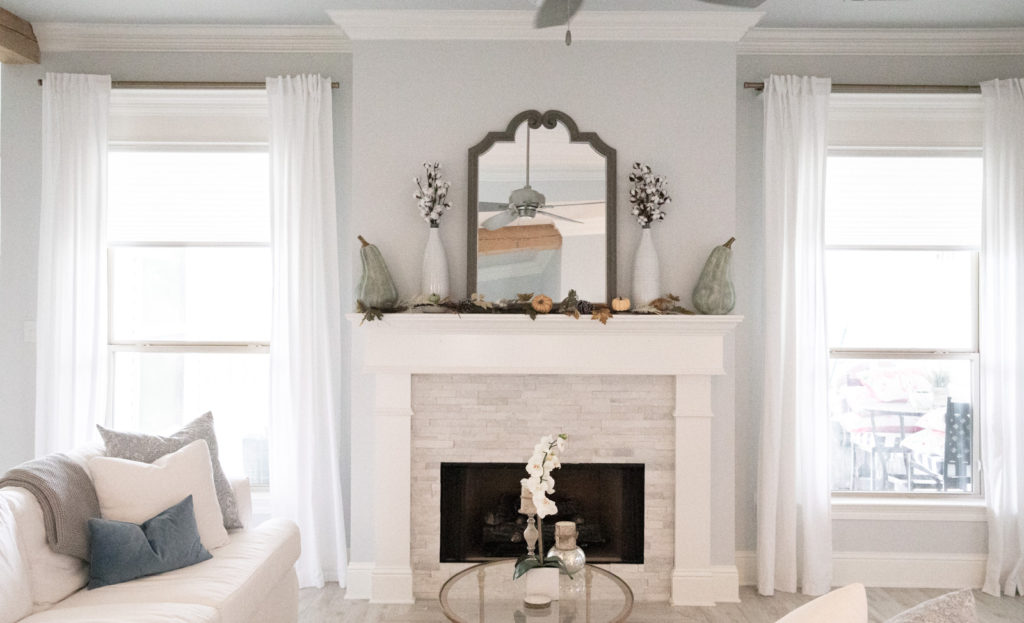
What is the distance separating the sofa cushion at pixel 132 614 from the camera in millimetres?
2002

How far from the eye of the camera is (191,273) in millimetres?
3828

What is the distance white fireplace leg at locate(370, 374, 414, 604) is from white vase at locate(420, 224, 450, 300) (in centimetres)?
45

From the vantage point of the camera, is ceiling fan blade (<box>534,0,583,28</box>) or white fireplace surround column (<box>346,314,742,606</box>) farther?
white fireplace surround column (<box>346,314,742,606</box>)

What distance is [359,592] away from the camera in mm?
3441

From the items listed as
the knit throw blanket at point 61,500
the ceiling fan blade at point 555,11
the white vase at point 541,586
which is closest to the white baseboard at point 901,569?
the white vase at point 541,586

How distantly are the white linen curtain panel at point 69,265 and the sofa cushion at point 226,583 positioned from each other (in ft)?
5.12

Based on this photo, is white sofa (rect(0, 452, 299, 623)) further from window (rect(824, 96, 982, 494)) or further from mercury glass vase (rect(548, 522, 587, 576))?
window (rect(824, 96, 982, 494))

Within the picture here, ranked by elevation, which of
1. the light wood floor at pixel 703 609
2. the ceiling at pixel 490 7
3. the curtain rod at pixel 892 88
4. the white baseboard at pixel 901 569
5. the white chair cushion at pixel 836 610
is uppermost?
the ceiling at pixel 490 7

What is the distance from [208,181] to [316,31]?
1.03 m

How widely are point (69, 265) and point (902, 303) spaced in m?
4.59

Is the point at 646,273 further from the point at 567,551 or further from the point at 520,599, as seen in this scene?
the point at 520,599

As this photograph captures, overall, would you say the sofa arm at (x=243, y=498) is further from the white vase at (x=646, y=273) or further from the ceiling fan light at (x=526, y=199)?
the white vase at (x=646, y=273)

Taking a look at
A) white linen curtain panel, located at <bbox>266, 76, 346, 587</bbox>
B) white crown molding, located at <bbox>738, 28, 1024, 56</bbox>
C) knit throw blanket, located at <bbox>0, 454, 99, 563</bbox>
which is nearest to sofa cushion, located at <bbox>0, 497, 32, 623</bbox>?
knit throw blanket, located at <bbox>0, 454, 99, 563</bbox>

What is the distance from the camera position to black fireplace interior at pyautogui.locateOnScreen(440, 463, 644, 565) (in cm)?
344
